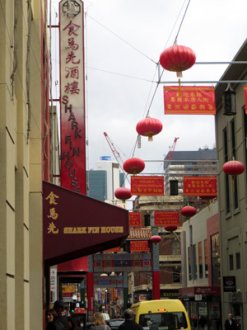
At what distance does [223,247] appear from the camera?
45719 millimetres

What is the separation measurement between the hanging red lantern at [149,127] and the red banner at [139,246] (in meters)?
36.4

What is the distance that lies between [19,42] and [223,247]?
3543cm

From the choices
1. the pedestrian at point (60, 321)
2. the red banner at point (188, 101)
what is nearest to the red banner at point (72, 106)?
the red banner at point (188, 101)

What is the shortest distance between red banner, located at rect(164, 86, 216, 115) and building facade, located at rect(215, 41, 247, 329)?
1544cm

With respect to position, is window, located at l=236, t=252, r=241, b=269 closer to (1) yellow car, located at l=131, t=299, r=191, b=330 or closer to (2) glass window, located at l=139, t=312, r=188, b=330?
(1) yellow car, located at l=131, t=299, r=191, b=330

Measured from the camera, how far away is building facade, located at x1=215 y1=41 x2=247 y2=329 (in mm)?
38781

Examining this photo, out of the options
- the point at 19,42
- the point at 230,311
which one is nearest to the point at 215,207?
the point at 230,311

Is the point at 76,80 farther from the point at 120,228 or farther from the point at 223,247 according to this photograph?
the point at 223,247

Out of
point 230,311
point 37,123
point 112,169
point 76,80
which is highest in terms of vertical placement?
point 112,169

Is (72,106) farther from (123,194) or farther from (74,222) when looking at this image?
(123,194)

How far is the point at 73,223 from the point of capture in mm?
14773

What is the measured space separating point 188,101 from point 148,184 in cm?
1557

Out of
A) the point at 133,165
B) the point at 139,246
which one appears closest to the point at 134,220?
A: the point at 139,246

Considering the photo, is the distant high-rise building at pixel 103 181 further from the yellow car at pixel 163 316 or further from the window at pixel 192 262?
the yellow car at pixel 163 316
